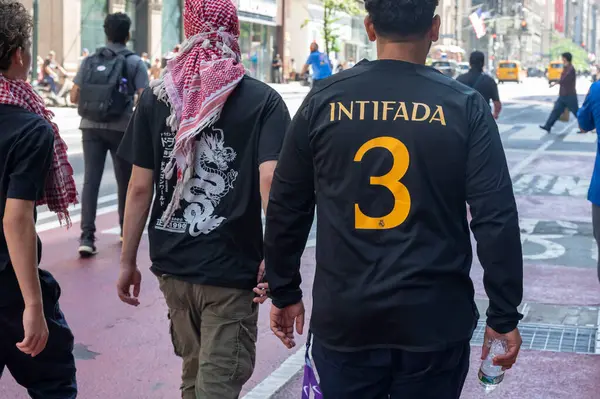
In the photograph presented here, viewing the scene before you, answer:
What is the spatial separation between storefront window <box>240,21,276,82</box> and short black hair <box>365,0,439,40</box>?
1946 inches

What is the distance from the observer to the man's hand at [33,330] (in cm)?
323

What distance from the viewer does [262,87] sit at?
3.87 metres

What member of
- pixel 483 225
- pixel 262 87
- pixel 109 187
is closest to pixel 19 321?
pixel 262 87

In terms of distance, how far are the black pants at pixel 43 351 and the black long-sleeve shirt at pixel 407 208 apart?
1060mm

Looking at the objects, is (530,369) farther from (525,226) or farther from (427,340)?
(525,226)

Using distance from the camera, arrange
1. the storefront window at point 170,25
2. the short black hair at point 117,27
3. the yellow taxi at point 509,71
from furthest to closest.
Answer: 1. the yellow taxi at point 509,71
2. the storefront window at point 170,25
3. the short black hair at point 117,27

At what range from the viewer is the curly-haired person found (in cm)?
320

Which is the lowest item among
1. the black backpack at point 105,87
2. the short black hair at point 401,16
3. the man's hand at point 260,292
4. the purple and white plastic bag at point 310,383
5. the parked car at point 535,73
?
the purple and white plastic bag at point 310,383

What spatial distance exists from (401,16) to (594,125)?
3.77m

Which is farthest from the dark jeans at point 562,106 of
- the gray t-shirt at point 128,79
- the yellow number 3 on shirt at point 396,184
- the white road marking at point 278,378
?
the yellow number 3 on shirt at point 396,184

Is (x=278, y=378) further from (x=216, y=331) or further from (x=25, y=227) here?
(x=25, y=227)

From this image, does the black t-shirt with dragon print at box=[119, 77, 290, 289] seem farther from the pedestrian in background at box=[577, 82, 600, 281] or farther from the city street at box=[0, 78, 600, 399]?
the pedestrian in background at box=[577, 82, 600, 281]

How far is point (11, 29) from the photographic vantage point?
128 inches

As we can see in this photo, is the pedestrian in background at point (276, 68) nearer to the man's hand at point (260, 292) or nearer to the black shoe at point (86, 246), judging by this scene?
the black shoe at point (86, 246)
